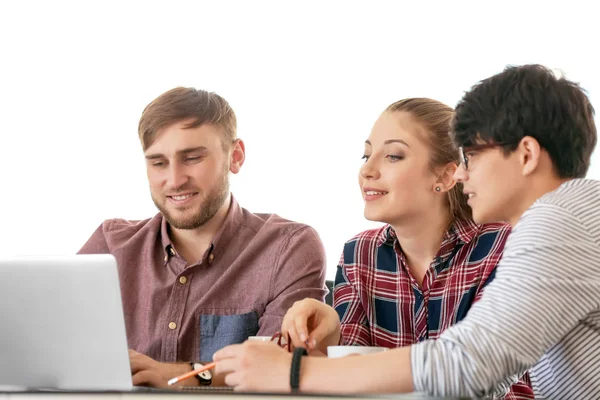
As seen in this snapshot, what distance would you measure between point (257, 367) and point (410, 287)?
90 centimetres

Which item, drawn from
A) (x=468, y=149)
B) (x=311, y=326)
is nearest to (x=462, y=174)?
(x=468, y=149)

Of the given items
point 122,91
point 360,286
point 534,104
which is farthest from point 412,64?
point 534,104

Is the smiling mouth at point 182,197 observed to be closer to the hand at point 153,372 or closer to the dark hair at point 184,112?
the dark hair at point 184,112

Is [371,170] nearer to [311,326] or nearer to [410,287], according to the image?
[410,287]

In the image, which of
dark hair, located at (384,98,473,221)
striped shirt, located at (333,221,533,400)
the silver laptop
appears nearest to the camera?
the silver laptop

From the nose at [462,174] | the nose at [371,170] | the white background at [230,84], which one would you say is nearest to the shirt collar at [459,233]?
the nose at [371,170]

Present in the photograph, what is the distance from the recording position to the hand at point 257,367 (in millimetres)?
1207

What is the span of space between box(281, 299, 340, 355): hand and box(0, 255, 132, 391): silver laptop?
0.41 meters

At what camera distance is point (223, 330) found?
2123 mm

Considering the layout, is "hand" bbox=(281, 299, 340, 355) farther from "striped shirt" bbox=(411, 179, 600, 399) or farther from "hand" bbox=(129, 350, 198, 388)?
"striped shirt" bbox=(411, 179, 600, 399)

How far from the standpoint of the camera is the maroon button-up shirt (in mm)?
2127

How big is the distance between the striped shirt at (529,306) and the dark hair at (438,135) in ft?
2.47

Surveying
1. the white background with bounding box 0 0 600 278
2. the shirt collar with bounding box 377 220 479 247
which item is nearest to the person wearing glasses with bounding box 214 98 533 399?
the shirt collar with bounding box 377 220 479 247

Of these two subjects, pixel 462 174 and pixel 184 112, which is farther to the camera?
pixel 184 112
